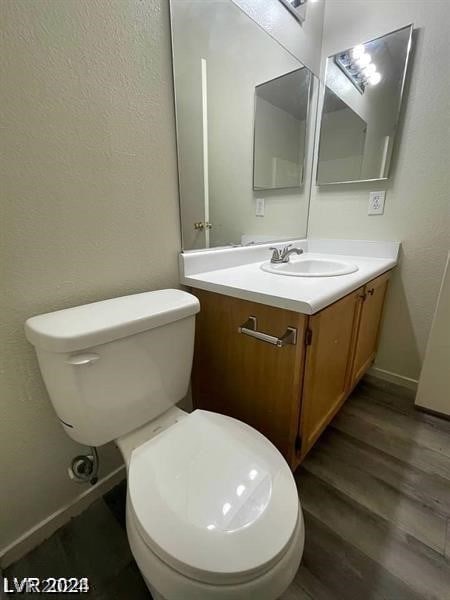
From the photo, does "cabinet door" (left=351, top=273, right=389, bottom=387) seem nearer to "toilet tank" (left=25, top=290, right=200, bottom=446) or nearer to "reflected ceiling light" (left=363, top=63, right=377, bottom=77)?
"toilet tank" (left=25, top=290, right=200, bottom=446)

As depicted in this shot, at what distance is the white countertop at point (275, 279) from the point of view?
82 centimetres

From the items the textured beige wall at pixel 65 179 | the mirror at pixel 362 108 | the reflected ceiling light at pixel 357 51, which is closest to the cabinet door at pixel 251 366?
the textured beige wall at pixel 65 179

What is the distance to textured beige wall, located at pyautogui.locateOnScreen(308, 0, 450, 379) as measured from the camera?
1249 mm

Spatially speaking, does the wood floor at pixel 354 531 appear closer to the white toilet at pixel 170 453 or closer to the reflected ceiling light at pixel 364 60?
the white toilet at pixel 170 453

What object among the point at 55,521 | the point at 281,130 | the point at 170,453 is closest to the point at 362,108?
the point at 281,130

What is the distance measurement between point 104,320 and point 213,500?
50cm

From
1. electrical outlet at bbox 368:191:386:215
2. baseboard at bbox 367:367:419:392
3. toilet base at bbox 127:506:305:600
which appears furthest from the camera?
baseboard at bbox 367:367:419:392

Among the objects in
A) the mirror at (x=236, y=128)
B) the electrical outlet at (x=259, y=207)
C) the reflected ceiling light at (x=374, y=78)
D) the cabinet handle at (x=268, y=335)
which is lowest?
the cabinet handle at (x=268, y=335)

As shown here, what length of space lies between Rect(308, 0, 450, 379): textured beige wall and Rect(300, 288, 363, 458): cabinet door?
576mm

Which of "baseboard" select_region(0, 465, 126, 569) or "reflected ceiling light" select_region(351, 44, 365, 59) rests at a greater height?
"reflected ceiling light" select_region(351, 44, 365, 59)

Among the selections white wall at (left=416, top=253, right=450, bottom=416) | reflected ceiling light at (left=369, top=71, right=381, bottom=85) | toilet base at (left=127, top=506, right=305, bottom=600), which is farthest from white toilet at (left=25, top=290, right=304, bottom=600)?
reflected ceiling light at (left=369, top=71, right=381, bottom=85)

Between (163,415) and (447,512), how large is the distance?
110cm

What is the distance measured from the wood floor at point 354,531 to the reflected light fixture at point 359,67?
186 cm

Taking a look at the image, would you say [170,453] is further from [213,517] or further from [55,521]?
[55,521]
